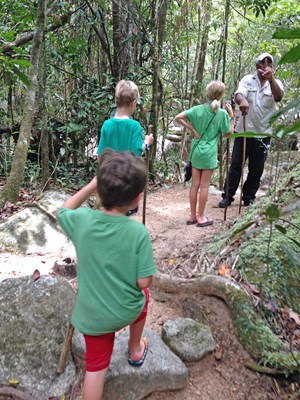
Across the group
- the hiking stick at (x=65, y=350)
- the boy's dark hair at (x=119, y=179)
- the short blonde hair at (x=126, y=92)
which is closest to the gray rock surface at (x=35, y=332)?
the hiking stick at (x=65, y=350)

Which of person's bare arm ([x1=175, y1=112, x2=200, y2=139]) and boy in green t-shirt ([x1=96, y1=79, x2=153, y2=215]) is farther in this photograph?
person's bare arm ([x1=175, y1=112, x2=200, y2=139])

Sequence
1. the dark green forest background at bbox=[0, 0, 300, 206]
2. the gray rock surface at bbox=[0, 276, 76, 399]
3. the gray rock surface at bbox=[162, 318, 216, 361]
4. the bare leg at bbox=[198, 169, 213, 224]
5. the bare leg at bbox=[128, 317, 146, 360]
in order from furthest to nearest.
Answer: the dark green forest background at bbox=[0, 0, 300, 206]
the bare leg at bbox=[198, 169, 213, 224]
the gray rock surface at bbox=[162, 318, 216, 361]
the gray rock surface at bbox=[0, 276, 76, 399]
the bare leg at bbox=[128, 317, 146, 360]

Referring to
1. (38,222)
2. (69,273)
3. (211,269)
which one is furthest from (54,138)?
(211,269)

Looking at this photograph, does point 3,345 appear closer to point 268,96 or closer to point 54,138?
point 268,96

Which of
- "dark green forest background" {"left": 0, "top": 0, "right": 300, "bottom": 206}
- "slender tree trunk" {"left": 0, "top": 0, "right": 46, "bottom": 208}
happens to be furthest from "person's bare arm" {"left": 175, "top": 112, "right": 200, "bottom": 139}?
"dark green forest background" {"left": 0, "top": 0, "right": 300, "bottom": 206}

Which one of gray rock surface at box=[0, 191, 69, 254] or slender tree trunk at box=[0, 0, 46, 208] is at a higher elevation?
slender tree trunk at box=[0, 0, 46, 208]

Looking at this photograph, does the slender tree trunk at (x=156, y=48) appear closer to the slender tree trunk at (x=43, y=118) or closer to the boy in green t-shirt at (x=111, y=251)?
the slender tree trunk at (x=43, y=118)

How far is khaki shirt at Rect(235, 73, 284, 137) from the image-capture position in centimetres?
449

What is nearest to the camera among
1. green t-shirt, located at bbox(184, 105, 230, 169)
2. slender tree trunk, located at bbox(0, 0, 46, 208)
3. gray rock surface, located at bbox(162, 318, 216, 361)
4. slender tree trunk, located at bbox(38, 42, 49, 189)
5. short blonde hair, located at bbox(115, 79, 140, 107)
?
gray rock surface, located at bbox(162, 318, 216, 361)

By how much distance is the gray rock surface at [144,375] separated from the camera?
193 cm

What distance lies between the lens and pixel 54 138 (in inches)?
265

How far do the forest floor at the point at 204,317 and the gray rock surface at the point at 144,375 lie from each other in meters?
0.08

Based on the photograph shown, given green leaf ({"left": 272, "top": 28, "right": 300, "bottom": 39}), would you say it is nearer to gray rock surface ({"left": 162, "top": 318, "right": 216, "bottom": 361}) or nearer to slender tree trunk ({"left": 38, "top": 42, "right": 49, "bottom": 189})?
gray rock surface ({"left": 162, "top": 318, "right": 216, "bottom": 361})

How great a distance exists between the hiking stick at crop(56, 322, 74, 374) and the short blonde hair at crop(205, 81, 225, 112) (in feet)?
9.10
